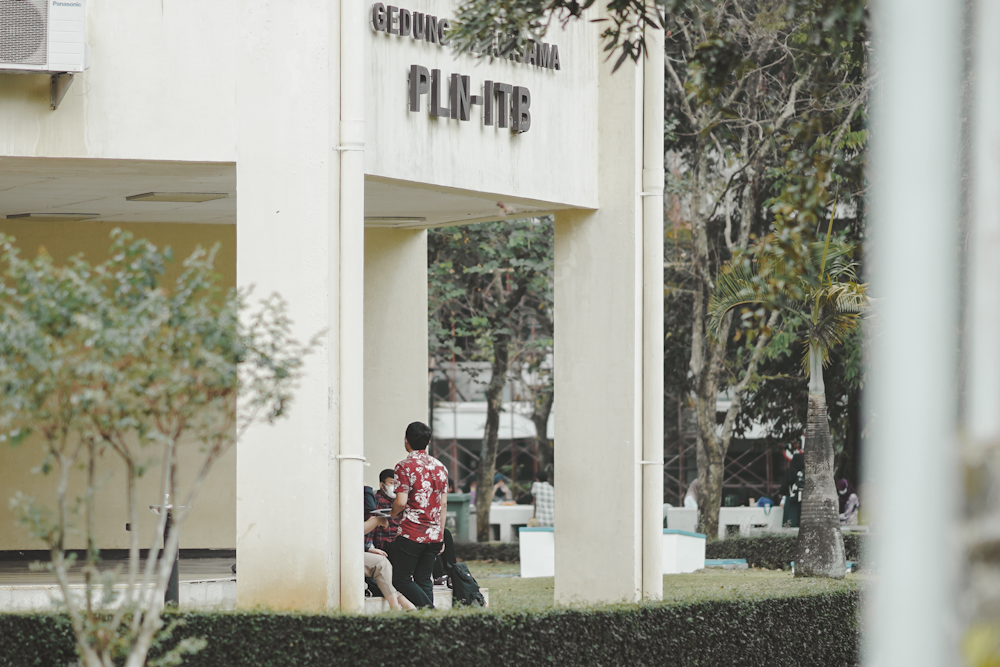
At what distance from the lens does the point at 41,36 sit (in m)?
8.85

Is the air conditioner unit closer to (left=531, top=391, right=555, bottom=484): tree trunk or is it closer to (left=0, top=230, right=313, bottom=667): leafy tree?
(left=0, top=230, right=313, bottom=667): leafy tree

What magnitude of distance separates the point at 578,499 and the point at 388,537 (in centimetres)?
204

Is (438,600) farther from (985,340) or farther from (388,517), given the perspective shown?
(985,340)

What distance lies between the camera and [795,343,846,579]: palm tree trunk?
15266 mm

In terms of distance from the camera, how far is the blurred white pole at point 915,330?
240cm

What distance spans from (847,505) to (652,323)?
12187 millimetres

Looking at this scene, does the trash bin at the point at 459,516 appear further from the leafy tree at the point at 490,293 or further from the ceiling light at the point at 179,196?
the ceiling light at the point at 179,196

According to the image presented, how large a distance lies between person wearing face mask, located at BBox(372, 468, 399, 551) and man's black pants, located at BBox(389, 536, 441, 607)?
5.9 inches

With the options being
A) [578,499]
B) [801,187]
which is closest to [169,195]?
[578,499]

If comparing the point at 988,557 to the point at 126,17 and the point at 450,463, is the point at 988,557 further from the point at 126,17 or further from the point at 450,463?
the point at 450,463

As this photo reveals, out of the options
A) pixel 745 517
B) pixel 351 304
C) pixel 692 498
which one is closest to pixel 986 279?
pixel 351 304

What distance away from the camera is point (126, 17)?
9281 mm

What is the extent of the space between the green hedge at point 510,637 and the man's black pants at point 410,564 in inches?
40.5


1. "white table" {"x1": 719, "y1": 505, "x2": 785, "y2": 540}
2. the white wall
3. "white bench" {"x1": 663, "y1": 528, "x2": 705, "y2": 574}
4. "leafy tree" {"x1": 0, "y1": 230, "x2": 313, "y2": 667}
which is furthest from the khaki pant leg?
→ "white table" {"x1": 719, "y1": 505, "x2": 785, "y2": 540}
